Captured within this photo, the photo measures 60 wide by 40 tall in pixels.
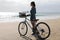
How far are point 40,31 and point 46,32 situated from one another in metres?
0.28

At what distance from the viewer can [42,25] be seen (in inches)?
367

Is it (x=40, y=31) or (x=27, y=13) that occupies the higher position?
(x=27, y=13)

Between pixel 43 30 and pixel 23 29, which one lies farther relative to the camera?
pixel 23 29

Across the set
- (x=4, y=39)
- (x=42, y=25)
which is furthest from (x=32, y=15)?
(x=4, y=39)

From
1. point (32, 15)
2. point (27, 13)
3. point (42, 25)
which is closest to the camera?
point (42, 25)

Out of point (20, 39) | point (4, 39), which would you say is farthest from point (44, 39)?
point (4, 39)

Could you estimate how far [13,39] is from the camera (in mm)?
9812

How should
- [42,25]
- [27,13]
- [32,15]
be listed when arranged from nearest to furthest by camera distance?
[42,25] < [32,15] < [27,13]

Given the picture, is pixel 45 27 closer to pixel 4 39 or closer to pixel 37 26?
pixel 37 26

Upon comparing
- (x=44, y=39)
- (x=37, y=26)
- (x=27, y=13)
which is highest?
(x=27, y=13)

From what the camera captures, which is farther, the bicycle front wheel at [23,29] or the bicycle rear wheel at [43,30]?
the bicycle front wheel at [23,29]

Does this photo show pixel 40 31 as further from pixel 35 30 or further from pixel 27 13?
pixel 27 13

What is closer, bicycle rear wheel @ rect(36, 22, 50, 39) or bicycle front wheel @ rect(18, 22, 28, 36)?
bicycle rear wheel @ rect(36, 22, 50, 39)

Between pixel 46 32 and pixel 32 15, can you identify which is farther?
pixel 32 15
